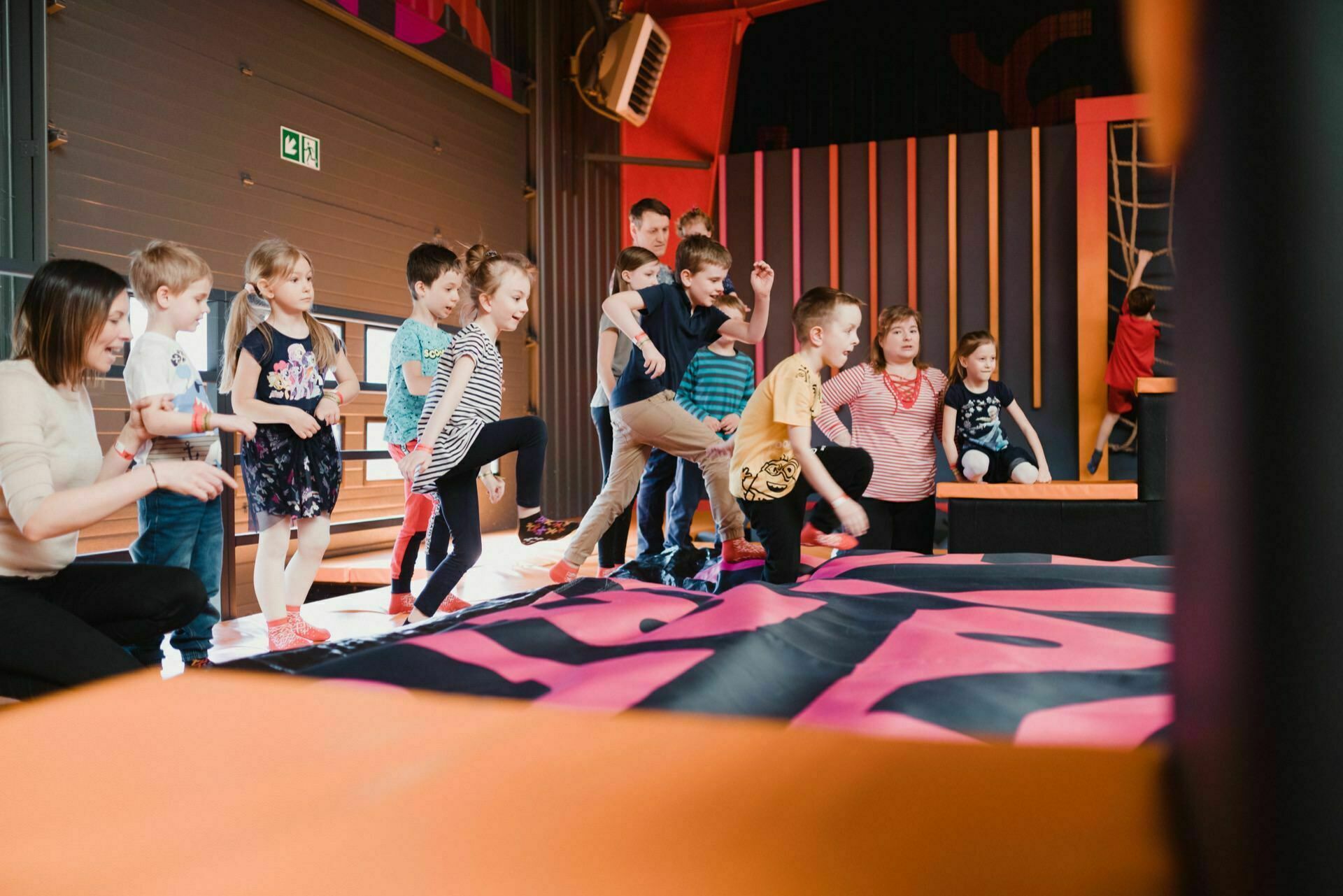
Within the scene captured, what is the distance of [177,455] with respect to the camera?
2342mm

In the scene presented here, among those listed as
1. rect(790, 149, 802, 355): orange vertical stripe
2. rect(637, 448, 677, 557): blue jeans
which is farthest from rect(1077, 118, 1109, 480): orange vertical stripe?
rect(637, 448, 677, 557): blue jeans

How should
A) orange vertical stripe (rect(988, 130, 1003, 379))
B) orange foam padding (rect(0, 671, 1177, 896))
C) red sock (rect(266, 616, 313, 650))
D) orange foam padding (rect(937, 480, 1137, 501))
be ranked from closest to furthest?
1. orange foam padding (rect(0, 671, 1177, 896))
2. red sock (rect(266, 616, 313, 650))
3. orange foam padding (rect(937, 480, 1137, 501))
4. orange vertical stripe (rect(988, 130, 1003, 379))

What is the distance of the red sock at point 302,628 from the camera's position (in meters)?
2.42

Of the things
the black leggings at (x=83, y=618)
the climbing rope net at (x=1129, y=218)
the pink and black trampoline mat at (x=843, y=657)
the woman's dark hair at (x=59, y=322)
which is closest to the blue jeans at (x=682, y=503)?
the pink and black trampoline mat at (x=843, y=657)

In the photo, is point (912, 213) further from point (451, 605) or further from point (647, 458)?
point (451, 605)

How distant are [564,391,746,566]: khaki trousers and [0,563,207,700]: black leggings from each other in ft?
4.90

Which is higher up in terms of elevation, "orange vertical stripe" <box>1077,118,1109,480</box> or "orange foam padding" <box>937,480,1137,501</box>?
"orange vertical stripe" <box>1077,118,1109,480</box>

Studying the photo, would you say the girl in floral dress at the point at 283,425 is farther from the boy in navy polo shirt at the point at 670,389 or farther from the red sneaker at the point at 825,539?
the red sneaker at the point at 825,539

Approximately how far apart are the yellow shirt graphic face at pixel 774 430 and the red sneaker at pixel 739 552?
14.6 inches

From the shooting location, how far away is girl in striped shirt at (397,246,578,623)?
245 centimetres

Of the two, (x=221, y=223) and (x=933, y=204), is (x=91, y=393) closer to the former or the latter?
(x=221, y=223)

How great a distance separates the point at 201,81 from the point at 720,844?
171 inches

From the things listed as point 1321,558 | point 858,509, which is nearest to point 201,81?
point 858,509

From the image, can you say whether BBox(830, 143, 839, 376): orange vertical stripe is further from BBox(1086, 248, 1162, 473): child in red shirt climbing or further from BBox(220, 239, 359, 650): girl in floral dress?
BBox(220, 239, 359, 650): girl in floral dress
